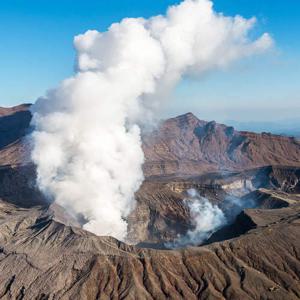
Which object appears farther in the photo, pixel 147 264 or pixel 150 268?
pixel 147 264

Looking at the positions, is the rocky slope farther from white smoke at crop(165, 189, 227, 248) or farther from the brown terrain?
white smoke at crop(165, 189, 227, 248)

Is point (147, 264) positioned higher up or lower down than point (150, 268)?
higher up

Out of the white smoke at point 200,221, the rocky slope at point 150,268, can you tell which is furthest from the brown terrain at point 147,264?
the white smoke at point 200,221

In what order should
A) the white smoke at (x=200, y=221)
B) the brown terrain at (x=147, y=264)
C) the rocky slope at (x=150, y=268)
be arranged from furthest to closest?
the white smoke at (x=200, y=221), the brown terrain at (x=147, y=264), the rocky slope at (x=150, y=268)

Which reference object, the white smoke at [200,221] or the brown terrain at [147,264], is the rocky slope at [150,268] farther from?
the white smoke at [200,221]

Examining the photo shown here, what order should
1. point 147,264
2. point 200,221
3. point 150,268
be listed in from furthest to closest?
point 200,221
point 147,264
point 150,268

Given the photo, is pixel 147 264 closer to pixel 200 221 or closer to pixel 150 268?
pixel 150 268

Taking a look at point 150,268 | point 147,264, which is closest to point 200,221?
point 147,264

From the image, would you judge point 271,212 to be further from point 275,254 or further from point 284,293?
point 284,293

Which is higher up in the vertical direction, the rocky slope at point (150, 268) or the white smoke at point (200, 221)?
the rocky slope at point (150, 268)

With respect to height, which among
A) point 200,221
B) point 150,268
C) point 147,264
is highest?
point 147,264

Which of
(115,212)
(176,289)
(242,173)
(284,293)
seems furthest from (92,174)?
(242,173)
